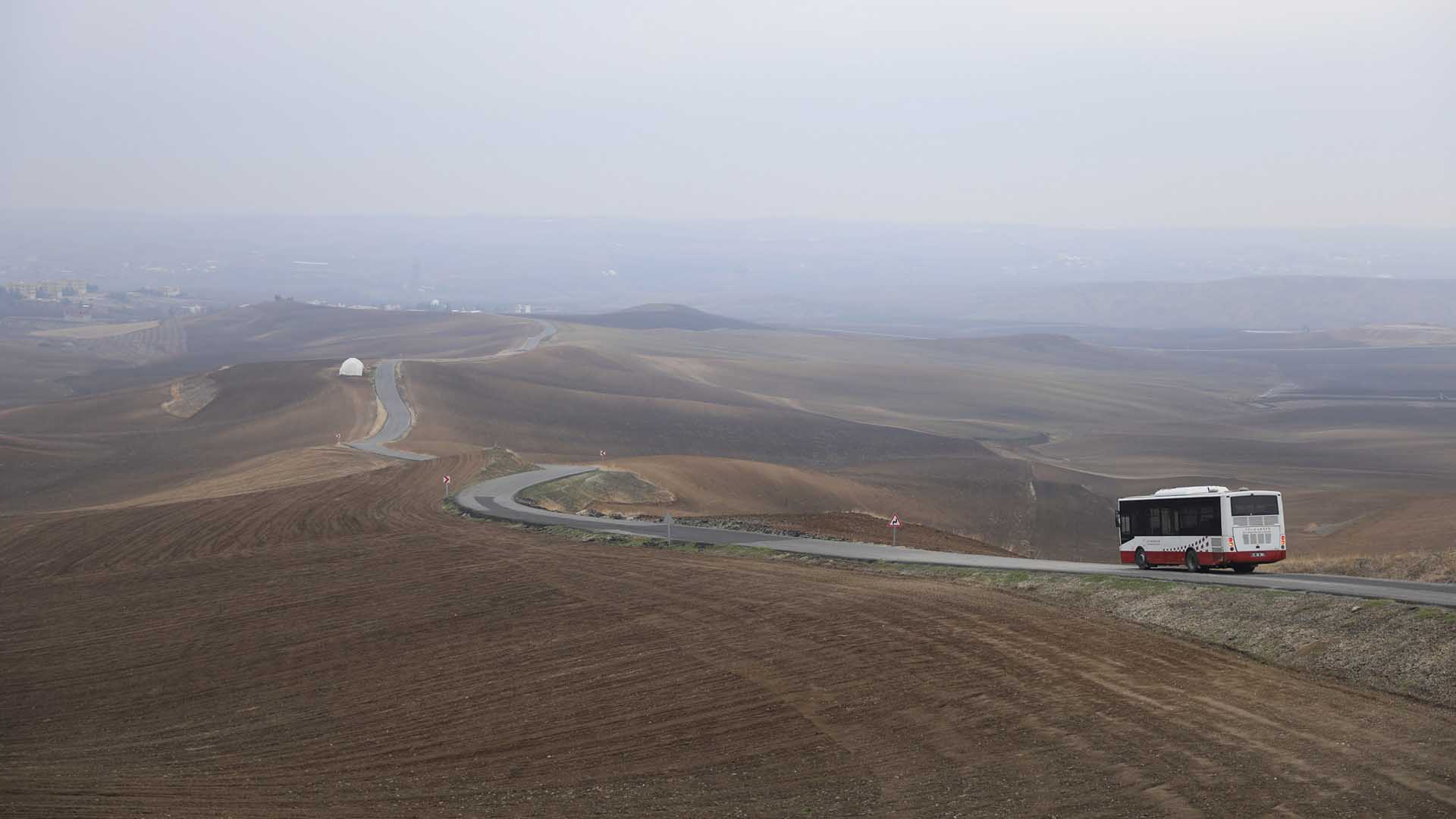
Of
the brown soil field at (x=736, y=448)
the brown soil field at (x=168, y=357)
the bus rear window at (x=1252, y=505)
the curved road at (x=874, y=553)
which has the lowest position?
the brown soil field at (x=736, y=448)

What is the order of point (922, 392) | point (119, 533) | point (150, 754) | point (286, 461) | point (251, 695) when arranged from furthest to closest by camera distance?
1. point (922, 392)
2. point (286, 461)
3. point (119, 533)
4. point (251, 695)
5. point (150, 754)

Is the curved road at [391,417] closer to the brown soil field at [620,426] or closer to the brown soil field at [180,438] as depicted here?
Result: the brown soil field at [620,426]

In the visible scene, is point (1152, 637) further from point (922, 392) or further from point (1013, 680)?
point (922, 392)

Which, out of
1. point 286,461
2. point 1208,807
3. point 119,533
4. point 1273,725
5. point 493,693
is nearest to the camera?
point 1208,807

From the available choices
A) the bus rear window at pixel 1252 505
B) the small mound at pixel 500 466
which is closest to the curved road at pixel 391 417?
the small mound at pixel 500 466

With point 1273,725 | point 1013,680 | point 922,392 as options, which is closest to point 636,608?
point 1013,680

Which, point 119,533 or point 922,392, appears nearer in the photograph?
point 119,533

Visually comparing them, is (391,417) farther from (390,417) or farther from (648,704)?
(648,704)
